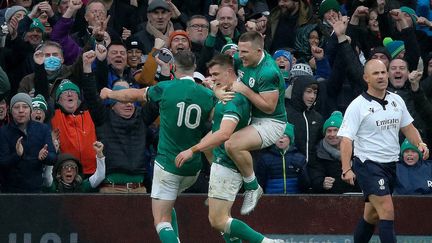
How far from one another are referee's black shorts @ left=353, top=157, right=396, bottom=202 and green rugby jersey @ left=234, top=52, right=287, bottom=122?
1.06 m

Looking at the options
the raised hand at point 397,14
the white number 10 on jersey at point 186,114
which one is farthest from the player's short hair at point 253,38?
the raised hand at point 397,14

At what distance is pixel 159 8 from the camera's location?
2055cm

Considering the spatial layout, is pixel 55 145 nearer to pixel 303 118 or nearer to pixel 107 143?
pixel 107 143

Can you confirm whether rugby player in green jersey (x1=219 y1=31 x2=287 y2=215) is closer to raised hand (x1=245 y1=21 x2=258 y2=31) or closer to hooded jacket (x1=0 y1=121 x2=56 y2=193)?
hooded jacket (x1=0 y1=121 x2=56 y2=193)

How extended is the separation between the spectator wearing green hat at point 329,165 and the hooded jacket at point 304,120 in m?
0.13

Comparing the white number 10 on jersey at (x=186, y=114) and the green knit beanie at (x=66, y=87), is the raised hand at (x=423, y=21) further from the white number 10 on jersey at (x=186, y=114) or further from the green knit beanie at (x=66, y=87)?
the white number 10 on jersey at (x=186, y=114)

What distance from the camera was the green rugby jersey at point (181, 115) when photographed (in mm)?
16328

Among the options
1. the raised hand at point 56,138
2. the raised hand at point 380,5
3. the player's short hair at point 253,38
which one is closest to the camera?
the player's short hair at point 253,38

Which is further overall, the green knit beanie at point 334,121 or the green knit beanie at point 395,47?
the green knit beanie at point 395,47

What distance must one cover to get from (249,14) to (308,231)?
4884mm

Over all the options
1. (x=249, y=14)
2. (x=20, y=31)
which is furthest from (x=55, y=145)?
(x=249, y=14)

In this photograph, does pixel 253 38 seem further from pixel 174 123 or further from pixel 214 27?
pixel 214 27

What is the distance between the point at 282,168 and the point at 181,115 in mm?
2667

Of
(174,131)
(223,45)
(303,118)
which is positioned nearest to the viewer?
(174,131)
